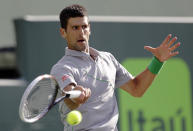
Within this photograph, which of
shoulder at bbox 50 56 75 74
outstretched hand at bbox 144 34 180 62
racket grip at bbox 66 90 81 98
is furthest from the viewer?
outstretched hand at bbox 144 34 180 62

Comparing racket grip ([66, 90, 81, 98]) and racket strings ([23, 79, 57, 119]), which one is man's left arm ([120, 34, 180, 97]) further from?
racket grip ([66, 90, 81, 98])

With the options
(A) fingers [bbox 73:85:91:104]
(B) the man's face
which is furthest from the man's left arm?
(A) fingers [bbox 73:85:91:104]

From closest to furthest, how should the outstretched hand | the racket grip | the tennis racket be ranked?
the racket grip → the tennis racket → the outstretched hand

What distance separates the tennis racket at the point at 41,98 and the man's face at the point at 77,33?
0.31m

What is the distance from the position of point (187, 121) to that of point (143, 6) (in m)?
1.95

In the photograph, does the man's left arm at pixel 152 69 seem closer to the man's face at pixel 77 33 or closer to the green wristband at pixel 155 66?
the green wristband at pixel 155 66

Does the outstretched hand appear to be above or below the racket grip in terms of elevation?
above

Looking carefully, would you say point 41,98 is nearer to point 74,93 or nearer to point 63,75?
point 63,75

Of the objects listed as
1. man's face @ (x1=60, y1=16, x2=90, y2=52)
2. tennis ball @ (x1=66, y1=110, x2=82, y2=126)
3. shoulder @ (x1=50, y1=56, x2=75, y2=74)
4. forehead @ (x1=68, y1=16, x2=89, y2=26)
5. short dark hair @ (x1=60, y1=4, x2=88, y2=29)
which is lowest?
tennis ball @ (x1=66, y1=110, x2=82, y2=126)

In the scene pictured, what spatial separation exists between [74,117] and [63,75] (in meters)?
0.30

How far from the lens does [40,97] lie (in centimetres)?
427

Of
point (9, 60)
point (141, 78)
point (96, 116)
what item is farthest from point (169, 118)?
point (96, 116)

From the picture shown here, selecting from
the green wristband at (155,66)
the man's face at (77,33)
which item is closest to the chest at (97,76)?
the man's face at (77,33)

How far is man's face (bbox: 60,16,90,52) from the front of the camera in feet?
14.2
